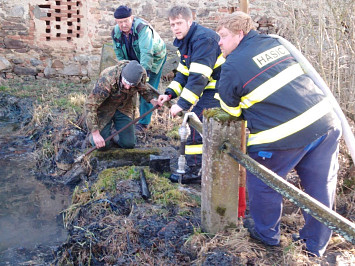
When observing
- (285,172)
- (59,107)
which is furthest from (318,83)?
(59,107)

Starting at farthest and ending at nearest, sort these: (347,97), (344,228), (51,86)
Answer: (51,86) < (347,97) < (344,228)

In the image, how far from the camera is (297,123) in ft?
10.3

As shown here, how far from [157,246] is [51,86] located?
670cm

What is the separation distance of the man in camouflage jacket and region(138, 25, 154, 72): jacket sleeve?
77 cm

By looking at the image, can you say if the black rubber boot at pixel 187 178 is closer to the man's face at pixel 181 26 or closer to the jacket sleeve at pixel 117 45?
the man's face at pixel 181 26

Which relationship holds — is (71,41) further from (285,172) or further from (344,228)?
(344,228)

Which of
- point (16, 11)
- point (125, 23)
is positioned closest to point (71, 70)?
point (16, 11)

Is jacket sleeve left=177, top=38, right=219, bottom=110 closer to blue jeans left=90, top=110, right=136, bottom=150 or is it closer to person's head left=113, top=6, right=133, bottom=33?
blue jeans left=90, top=110, right=136, bottom=150

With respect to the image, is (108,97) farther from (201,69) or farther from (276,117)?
(276,117)

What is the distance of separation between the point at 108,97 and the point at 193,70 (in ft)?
4.51

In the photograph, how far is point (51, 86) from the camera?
31.1 feet

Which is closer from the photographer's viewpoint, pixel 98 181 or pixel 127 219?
pixel 127 219

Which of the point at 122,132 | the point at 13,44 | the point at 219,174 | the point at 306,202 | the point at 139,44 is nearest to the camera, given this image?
the point at 306,202

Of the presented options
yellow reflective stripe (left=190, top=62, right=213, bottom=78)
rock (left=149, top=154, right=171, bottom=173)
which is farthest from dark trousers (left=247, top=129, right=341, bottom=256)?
rock (left=149, top=154, right=171, bottom=173)
